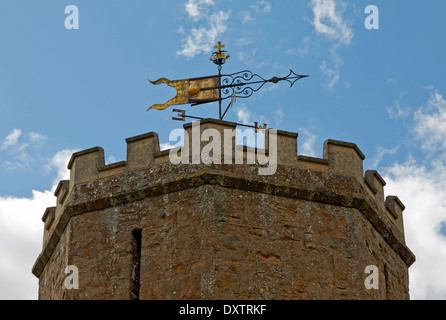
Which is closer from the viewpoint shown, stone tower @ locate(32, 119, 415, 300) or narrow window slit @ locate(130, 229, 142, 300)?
stone tower @ locate(32, 119, 415, 300)

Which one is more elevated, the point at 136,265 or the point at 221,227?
the point at 221,227

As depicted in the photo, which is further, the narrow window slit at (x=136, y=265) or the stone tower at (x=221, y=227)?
the narrow window slit at (x=136, y=265)

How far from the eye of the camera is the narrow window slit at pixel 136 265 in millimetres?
12953

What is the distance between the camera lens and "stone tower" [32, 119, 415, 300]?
1277 centimetres

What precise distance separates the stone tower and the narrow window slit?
0.04ft

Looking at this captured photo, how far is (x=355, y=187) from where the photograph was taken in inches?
542

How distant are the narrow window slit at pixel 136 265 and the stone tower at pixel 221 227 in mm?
13

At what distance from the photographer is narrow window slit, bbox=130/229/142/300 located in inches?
510

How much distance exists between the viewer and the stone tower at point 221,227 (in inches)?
503

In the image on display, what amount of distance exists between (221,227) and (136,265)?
1.11 m

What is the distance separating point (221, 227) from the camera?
42.2 feet

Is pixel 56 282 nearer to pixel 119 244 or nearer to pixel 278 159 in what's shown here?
pixel 119 244

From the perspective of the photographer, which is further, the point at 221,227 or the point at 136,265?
the point at 136,265
